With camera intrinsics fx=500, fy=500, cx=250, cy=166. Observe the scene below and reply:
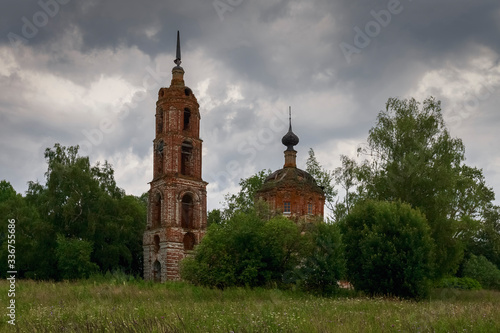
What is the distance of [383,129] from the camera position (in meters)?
36.2

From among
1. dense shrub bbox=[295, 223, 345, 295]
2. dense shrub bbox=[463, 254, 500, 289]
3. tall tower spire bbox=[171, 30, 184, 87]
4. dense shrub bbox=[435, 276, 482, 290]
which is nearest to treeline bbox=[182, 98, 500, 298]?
dense shrub bbox=[295, 223, 345, 295]

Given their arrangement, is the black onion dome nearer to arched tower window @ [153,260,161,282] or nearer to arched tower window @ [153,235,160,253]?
arched tower window @ [153,235,160,253]

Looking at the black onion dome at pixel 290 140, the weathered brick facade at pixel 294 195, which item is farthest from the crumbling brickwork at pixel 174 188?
the black onion dome at pixel 290 140

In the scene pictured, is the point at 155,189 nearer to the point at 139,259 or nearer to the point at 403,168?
the point at 139,259

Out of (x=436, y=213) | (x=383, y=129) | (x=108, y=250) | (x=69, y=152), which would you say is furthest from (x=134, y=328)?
(x=69, y=152)

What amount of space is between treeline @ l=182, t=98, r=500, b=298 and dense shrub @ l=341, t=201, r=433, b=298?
0.05 meters

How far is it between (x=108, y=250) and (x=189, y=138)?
41.9ft

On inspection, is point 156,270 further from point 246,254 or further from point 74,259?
point 246,254

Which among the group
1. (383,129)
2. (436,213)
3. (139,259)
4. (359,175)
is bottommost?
(139,259)

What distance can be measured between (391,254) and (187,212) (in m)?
25.2

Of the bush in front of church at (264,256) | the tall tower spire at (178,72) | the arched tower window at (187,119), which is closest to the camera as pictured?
the bush in front of church at (264,256)

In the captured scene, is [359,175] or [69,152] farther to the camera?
[69,152]

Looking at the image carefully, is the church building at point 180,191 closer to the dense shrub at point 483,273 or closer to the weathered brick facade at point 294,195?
the weathered brick facade at point 294,195

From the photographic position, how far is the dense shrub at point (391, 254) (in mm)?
26141
